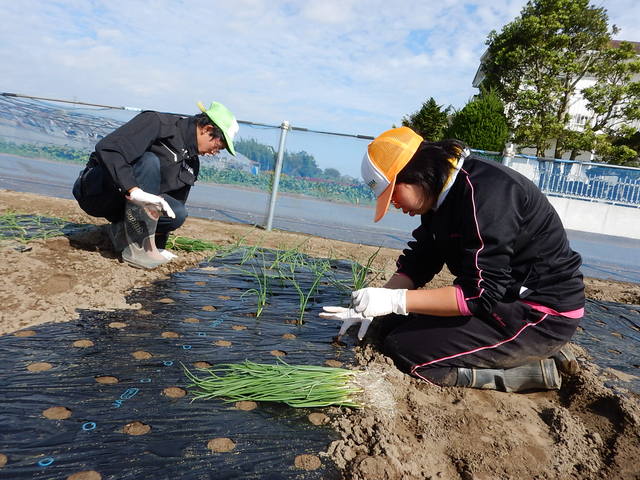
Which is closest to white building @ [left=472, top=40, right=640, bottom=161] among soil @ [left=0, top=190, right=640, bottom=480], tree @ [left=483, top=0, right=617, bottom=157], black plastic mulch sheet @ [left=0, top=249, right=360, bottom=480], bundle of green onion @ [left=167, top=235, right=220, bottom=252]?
tree @ [left=483, top=0, right=617, bottom=157]

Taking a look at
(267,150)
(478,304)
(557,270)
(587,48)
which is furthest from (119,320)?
(587,48)

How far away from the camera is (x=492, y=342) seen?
1.64 metres

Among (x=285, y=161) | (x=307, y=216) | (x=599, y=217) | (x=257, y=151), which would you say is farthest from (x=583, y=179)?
(x=257, y=151)

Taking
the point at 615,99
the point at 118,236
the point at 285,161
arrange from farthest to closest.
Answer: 1. the point at 615,99
2. the point at 285,161
3. the point at 118,236

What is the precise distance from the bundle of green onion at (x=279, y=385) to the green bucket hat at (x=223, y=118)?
1557 millimetres

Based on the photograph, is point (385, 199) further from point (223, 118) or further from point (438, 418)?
point (223, 118)

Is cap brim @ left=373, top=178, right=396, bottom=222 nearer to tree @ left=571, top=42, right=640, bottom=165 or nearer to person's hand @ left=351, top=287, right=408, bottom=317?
person's hand @ left=351, top=287, right=408, bottom=317

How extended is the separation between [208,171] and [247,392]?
177 inches

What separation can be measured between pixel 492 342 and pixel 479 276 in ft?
1.06

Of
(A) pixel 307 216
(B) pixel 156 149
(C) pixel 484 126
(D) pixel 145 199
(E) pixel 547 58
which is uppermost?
(E) pixel 547 58

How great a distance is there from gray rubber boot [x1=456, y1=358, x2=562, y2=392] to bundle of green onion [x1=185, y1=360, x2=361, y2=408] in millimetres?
485

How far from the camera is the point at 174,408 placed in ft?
4.01

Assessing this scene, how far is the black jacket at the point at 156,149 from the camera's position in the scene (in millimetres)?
2293

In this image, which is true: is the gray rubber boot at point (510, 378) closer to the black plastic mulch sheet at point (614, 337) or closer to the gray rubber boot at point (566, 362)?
the gray rubber boot at point (566, 362)
